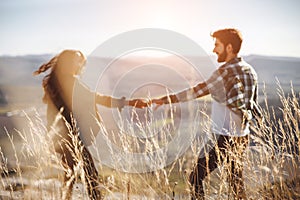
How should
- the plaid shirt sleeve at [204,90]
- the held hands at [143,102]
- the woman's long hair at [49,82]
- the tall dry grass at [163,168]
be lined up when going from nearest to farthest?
the tall dry grass at [163,168] < the plaid shirt sleeve at [204,90] < the woman's long hair at [49,82] < the held hands at [143,102]

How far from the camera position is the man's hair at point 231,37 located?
115 inches

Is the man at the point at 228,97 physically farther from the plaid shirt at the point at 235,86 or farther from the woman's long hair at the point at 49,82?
the woman's long hair at the point at 49,82

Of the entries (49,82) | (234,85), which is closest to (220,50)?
(234,85)

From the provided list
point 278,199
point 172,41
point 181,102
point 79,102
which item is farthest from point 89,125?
point 278,199

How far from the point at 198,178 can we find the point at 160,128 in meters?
0.46

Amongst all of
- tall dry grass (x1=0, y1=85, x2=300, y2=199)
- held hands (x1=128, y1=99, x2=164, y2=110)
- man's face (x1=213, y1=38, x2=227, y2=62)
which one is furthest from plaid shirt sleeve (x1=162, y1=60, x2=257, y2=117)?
held hands (x1=128, y1=99, x2=164, y2=110)

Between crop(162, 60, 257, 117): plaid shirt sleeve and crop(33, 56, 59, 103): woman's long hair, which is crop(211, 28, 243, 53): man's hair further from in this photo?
crop(33, 56, 59, 103): woman's long hair

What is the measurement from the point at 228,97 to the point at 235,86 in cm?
10

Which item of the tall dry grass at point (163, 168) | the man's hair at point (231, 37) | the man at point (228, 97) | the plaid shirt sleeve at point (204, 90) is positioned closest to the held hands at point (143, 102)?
the plaid shirt sleeve at point (204, 90)

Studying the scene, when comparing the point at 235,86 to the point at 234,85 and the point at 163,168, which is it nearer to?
the point at 234,85

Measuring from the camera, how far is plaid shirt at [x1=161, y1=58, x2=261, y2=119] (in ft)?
9.21

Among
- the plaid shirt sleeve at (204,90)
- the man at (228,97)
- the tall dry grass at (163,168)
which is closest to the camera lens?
the tall dry grass at (163,168)

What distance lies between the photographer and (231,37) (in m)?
2.94

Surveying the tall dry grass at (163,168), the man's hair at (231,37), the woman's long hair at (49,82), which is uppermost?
the man's hair at (231,37)
